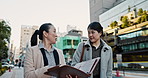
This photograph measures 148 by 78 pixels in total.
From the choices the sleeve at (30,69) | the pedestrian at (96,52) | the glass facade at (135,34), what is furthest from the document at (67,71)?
the glass facade at (135,34)

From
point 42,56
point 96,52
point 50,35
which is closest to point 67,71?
point 42,56

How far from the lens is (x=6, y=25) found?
10.4m

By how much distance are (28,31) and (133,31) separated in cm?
9059

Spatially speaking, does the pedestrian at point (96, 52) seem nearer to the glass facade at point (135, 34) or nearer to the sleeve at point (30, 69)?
the sleeve at point (30, 69)

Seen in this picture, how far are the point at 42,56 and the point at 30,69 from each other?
0.75ft

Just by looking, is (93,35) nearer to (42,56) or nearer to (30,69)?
(42,56)

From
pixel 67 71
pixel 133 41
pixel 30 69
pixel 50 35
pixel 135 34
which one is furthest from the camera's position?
pixel 133 41

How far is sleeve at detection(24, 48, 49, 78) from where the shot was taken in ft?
5.85

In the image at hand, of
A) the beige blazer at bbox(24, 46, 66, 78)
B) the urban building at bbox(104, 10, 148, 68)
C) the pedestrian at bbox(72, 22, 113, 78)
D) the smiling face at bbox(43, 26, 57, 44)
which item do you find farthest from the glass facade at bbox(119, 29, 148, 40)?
the beige blazer at bbox(24, 46, 66, 78)

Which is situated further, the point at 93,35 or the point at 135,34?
the point at 135,34

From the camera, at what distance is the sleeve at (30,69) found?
5.85 ft

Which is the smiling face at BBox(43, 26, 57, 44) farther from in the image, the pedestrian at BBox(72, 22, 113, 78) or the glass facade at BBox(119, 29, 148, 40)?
the glass facade at BBox(119, 29, 148, 40)

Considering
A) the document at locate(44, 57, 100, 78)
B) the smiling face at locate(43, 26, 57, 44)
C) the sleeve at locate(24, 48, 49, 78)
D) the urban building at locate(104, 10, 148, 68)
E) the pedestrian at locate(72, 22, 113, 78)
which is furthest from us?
the urban building at locate(104, 10, 148, 68)

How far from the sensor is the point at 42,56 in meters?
2.00
